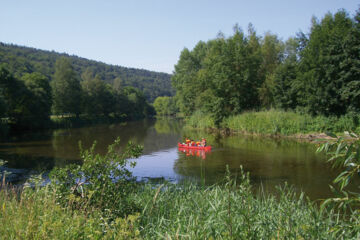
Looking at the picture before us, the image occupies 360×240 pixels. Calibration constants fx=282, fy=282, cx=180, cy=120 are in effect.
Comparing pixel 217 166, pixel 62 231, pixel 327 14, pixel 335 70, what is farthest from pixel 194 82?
pixel 62 231

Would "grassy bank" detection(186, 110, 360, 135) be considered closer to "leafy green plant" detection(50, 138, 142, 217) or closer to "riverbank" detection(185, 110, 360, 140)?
"riverbank" detection(185, 110, 360, 140)

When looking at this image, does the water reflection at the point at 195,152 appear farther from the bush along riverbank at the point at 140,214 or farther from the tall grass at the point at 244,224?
the tall grass at the point at 244,224

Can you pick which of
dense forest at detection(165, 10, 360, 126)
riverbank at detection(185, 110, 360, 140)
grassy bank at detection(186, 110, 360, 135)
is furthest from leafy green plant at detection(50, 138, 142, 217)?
dense forest at detection(165, 10, 360, 126)

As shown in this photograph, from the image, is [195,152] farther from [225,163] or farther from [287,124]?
[287,124]

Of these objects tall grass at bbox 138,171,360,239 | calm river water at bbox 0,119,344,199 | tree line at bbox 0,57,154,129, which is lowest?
calm river water at bbox 0,119,344,199

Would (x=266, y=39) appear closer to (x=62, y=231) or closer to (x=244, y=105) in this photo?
(x=244, y=105)

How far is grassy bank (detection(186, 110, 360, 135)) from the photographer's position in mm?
21130

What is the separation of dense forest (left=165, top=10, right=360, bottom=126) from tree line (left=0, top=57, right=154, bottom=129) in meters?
19.6

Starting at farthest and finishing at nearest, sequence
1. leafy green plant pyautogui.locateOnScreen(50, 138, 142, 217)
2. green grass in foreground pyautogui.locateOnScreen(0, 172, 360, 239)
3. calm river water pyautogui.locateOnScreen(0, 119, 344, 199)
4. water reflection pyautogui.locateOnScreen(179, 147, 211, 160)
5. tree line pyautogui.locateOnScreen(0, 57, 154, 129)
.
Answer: tree line pyautogui.locateOnScreen(0, 57, 154, 129), water reflection pyautogui.locateOnScreen(179, 147, 211, 160), calm river water pyautogui.locateOnScreen(0, 119, 344, 199), leafy green plant pyautogui.locateOnScreen(50, 138, 142, 217), green grass in foreground pyautogui.locateOnScreen(0, 172, 360, 239)

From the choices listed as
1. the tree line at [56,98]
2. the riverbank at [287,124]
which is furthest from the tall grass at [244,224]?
the tree line at [56,98]

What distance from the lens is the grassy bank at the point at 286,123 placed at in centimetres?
2113

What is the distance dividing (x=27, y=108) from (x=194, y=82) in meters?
24.0

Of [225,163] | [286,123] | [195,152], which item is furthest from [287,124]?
[225,163]

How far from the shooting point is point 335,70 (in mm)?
21359
